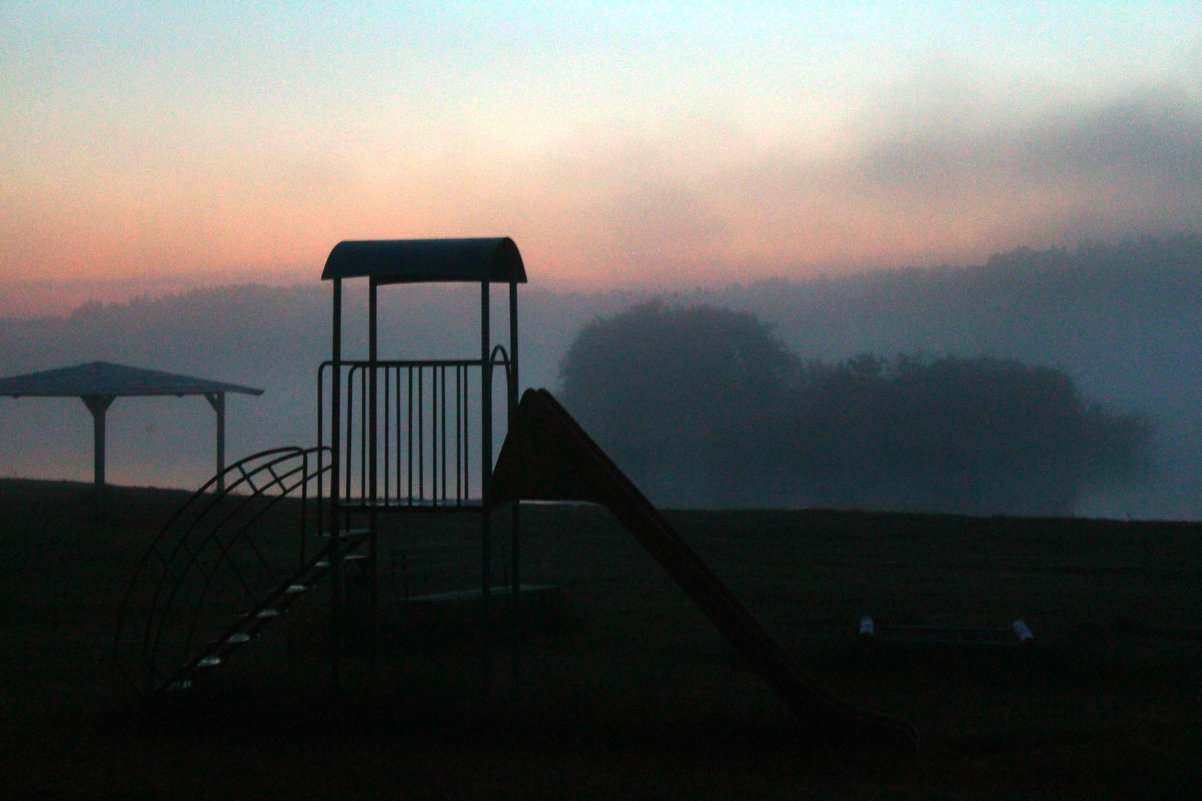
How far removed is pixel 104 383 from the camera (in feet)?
87.8

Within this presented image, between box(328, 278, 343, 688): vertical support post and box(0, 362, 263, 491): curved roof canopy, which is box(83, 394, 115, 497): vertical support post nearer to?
box(0, 362, 263, 491): curved roof canopy

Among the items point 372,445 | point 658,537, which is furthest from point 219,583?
point 658,537

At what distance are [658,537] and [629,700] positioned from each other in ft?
6.36

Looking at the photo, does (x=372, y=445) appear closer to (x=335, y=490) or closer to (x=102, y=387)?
(x=335, y=490)

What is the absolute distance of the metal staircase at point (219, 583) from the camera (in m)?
8.35

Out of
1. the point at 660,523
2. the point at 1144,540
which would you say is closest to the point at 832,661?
the point at 660,523

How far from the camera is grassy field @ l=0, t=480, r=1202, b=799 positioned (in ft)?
21.8

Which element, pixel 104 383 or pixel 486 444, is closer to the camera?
pixel 486 444

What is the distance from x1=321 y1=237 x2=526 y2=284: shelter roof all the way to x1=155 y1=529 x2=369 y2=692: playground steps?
81.6 inches

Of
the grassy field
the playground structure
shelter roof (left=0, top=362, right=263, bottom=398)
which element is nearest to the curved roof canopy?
shelter roof (left=0, top=362, right=263, bottom=398)

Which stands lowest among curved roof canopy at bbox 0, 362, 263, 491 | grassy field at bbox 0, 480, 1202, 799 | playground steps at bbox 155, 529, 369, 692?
grassy field at bbox 0, 480, 1202, 799

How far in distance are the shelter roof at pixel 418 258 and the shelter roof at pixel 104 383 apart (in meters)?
19.1

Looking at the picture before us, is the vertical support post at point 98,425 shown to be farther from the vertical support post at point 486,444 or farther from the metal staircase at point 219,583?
the vertical support post at point 486,444

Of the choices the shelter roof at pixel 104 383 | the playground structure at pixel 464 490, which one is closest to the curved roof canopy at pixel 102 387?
the shelter roof at pixel 104 383
